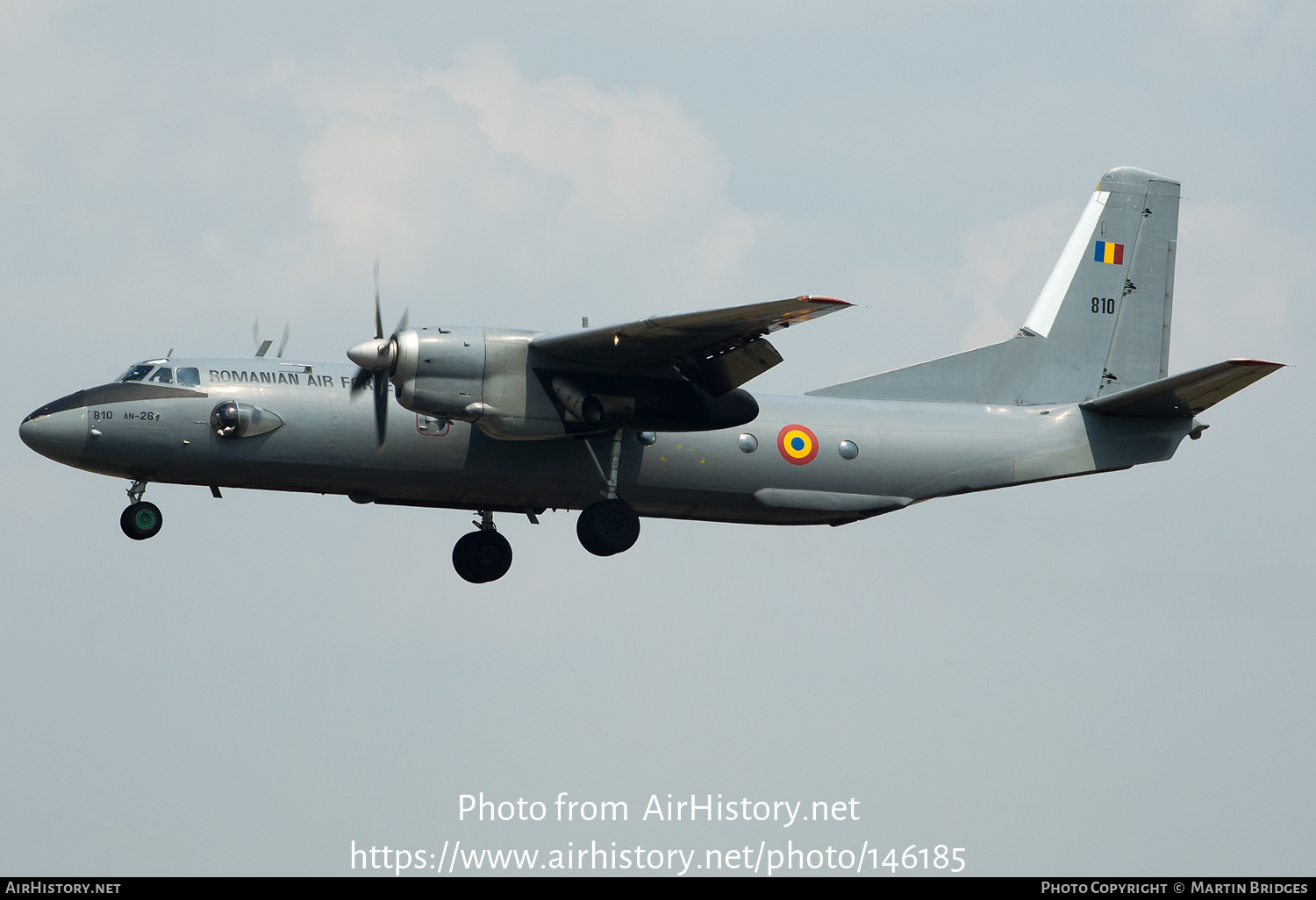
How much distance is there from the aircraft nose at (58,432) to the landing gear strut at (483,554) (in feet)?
20.5

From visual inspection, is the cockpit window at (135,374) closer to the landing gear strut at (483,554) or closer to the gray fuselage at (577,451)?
the gray fuselage at (577,451)

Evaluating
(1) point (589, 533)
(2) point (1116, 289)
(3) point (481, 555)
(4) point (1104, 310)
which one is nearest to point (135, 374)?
(3) point (481, 555)

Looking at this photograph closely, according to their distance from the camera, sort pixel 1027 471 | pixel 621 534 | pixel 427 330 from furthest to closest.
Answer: pixel 1027 471 < pixel 621 534 < pixel 427 330

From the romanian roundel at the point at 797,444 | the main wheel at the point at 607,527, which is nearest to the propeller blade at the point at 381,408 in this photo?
the main wheel at the point at 607,527

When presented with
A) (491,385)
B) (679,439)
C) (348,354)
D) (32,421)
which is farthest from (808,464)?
(32,421)

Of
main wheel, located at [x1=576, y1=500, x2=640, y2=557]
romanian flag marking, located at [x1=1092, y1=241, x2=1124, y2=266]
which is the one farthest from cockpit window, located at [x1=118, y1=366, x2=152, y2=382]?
romanian flag marking, located at [x1=1092, y1=241, x2=1124, y2=266]

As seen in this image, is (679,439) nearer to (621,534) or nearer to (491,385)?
(621,534)

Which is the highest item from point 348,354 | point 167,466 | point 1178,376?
point 1178,376

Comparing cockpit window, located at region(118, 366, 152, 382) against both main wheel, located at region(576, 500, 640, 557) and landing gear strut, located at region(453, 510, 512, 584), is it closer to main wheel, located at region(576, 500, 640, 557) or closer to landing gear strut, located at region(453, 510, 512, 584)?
landing gear strut, located at region(453, 510, 512, 584)

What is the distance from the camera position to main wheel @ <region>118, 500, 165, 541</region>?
72.2ft

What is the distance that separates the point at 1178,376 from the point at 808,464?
5.68 metres

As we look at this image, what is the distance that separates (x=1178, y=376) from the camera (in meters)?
23.7

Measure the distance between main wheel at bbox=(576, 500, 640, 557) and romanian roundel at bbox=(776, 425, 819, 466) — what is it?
2.58 m

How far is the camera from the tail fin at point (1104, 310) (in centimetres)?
2661
